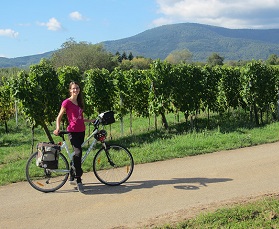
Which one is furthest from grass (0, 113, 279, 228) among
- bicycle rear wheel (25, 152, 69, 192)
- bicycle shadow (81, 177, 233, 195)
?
bicycle shadow (81, 177, 233, 195)

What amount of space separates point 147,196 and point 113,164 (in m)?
1.20

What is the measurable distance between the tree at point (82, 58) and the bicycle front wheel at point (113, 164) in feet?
199

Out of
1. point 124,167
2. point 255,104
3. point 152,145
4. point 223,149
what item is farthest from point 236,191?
point 255,104

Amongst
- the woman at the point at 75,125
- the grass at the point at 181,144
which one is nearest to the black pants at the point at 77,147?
the woman at the point at 75,125

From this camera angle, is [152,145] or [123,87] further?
[123,87]

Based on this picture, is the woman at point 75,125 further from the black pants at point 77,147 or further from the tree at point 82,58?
the tree at point 82,58

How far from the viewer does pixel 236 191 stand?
6.27 meters

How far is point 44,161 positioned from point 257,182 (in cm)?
399

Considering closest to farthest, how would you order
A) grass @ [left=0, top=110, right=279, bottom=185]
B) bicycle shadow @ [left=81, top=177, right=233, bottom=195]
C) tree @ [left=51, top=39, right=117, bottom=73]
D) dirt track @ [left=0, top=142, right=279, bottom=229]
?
1. dirt track @ [left=0, top=142, right=279, bottom=229]
2. bicycle shadow @ [left=81, top=177, right=233, bottom=195]
3. grass @ [left=0, top=110, right=279, bottom=185]
4. tree @ [left=51, top=39, right=117, bottom=73]

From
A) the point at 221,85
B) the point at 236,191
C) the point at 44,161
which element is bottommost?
the point at 236,191

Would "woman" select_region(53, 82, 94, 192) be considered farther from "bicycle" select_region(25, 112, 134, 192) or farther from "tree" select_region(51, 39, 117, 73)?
"tree" select_region(51, 39, 117, 73)

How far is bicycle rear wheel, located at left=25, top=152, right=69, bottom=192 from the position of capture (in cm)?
671

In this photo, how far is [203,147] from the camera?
9.55 metres

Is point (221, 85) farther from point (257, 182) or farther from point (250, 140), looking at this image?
point (257, 182)
